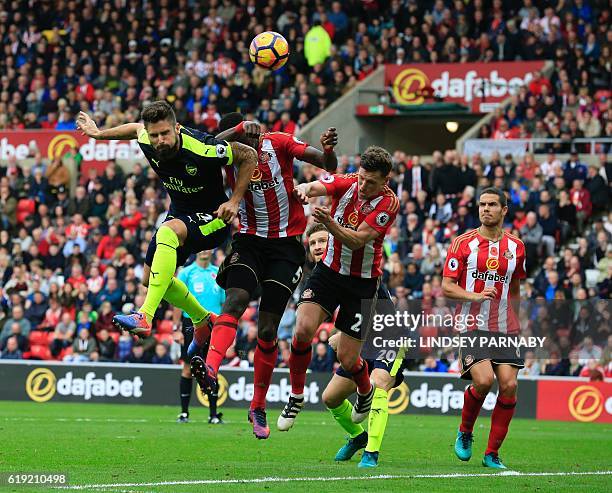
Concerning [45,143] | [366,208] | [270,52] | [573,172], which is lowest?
[366,208]

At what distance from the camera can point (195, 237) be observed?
37.2 feet

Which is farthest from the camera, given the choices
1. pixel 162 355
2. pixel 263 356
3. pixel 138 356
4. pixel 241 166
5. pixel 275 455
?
pixel 138 356

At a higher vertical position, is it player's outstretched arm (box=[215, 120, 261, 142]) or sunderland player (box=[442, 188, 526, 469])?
player's outstretched arm (box=[215, 120, 261, 142])

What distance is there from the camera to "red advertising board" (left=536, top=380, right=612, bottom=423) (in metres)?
19.9

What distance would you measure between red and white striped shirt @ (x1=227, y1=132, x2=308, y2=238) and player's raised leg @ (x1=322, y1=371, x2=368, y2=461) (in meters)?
1.50

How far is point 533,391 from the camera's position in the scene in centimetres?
2053

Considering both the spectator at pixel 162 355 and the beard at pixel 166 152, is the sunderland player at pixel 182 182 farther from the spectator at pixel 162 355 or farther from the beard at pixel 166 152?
the spectator at pixel 162 355

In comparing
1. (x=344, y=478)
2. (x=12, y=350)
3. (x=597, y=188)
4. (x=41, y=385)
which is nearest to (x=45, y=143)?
(x=12, y=350)

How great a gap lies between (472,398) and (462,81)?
18569 millimetres

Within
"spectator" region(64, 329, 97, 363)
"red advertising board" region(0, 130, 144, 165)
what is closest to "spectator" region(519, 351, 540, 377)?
"spectator" region(64, 329, 97, 363)

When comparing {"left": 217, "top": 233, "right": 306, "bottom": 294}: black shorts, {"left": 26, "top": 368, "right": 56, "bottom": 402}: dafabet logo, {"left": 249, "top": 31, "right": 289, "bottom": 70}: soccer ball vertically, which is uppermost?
{"left": 249, "top": 31, "right": 289, "bottom": 70}: soccer ball

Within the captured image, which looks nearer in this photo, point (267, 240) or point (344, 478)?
point (344, 478)

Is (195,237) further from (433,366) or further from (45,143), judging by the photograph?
(45,143)

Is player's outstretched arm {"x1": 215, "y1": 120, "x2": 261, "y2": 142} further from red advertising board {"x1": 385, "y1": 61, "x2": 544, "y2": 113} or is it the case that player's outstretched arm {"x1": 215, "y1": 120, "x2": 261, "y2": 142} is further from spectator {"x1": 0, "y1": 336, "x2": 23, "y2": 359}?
red advertising board {"x1": 385, "y1": 61, "x2": 544, "y2": 113}
